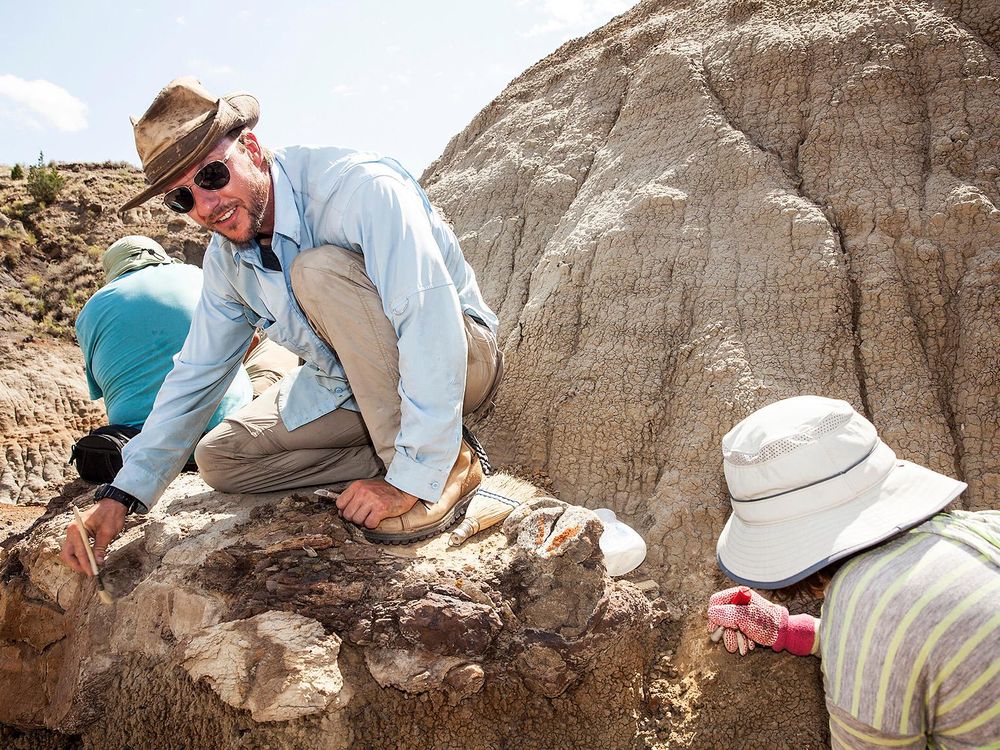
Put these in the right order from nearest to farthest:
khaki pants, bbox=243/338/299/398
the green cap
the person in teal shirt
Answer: the person in teal shirt, the green cap, khaki pants, bbox=243/338/299/398

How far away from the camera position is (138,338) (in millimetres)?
3236

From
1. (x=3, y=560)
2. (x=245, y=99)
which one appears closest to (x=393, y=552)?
(x=245, y=99)

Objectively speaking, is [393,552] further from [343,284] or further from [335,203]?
[335,203]

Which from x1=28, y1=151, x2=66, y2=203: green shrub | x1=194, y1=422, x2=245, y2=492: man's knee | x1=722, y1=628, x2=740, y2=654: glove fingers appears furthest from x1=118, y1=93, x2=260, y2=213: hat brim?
x1=28, y1=151, x2=66, y2=203: green shrub

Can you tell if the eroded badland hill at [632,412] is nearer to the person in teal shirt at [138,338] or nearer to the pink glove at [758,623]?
the pink glove at [758,623]

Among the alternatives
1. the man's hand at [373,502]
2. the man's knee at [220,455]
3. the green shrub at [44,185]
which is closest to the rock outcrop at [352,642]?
the man's hand at [373,502]

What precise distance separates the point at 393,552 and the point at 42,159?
413 inches

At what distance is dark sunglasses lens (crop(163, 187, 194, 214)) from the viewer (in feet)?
7.17

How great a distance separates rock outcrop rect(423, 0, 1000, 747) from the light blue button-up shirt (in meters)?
0.83

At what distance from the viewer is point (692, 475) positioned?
2760mm

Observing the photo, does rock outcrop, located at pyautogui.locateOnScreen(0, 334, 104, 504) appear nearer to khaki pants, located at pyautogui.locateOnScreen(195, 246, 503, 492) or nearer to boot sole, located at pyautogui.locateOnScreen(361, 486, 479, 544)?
khaki pants, located at pyautogui.locateOnScreen(195, 246, 503, 492)

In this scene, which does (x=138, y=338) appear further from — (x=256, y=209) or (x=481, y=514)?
(x=481, y=514)

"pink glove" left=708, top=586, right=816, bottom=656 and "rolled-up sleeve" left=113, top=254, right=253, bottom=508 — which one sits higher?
"rolled-up sleeve" left=113, top=254, right=253, bottom=508

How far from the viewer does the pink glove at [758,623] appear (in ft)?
6.77
